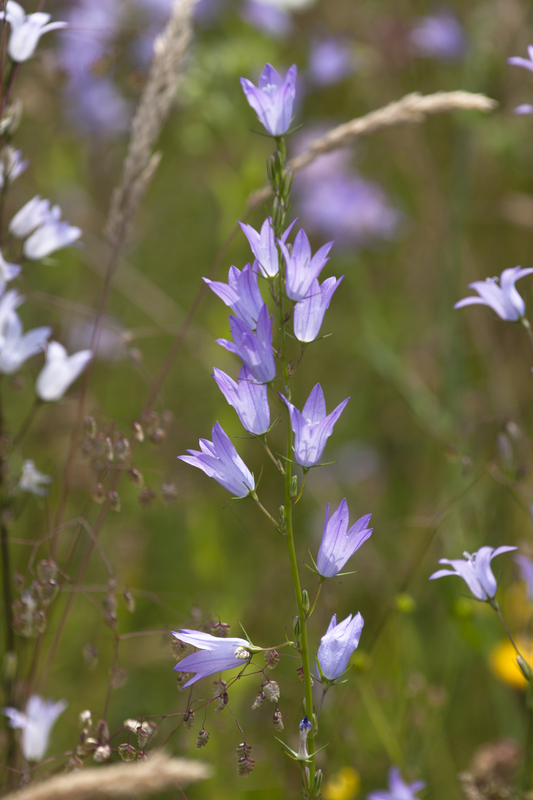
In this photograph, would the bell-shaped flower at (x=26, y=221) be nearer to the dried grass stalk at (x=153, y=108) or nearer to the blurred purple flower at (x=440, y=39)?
the dried grass stalk at (x=153, y=108)

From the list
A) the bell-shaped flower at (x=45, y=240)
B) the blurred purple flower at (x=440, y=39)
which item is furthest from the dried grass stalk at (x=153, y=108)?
the blurred purple flower at (x=440, y=39)

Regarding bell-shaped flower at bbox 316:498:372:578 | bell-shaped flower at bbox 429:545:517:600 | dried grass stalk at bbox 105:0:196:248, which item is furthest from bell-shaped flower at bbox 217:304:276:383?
dried grass stalk at bbox 105:0:196:248

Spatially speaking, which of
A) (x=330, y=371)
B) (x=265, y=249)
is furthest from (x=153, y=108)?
(x=330, y=371)

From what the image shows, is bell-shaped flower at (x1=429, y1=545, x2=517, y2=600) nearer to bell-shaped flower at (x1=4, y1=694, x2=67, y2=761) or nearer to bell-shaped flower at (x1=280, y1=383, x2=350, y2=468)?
bell-shaped flower at (x1=280, y1=383, x2=350, y2=468)

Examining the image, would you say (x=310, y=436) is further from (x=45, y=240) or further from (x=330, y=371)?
(x=330, y=371)

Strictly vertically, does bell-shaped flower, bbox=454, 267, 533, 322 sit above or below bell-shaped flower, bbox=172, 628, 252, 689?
above

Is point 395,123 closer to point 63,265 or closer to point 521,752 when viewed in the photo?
point 521,752

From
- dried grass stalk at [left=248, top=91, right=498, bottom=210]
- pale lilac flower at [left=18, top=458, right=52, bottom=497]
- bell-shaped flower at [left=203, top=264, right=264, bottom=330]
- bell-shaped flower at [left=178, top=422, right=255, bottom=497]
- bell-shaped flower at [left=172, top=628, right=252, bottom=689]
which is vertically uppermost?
bell-shaped flower at [left=203, top=264, right=264, bottom=330]
